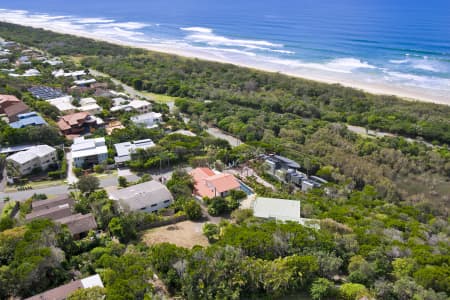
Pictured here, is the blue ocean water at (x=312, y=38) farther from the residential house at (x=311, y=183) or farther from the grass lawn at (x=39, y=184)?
the grass lawn at (x=39, y=184)

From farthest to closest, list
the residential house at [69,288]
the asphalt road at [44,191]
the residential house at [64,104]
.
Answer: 1. the residential house at [64,104]
2. the asphalt road at [44,191]
3. the residential house at [69,288]

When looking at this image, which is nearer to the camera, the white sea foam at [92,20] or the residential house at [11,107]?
the residential house at [11,107]

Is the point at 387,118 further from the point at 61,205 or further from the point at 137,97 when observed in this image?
the point at 61,205

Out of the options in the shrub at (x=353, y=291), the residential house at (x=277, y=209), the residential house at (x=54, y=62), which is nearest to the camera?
the shrub at (x=353, y=291)

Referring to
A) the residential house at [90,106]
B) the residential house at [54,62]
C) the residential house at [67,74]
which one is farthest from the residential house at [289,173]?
the residential house at [54,62]

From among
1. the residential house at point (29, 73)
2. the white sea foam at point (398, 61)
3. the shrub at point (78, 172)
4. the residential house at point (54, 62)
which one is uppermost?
the white sea foam at point (398, 61)

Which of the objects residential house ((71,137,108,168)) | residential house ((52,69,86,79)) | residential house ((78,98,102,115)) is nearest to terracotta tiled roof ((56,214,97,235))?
residential house ((71,137,108,168))

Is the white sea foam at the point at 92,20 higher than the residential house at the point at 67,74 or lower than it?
higher

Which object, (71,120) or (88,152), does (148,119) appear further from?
(88,152)
